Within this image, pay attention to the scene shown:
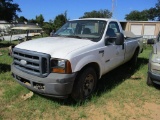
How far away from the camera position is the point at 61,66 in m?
3.66

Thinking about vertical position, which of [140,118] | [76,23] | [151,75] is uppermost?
[76,23]

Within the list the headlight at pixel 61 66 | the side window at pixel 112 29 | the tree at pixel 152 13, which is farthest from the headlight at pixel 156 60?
the tree at pixel 152 13

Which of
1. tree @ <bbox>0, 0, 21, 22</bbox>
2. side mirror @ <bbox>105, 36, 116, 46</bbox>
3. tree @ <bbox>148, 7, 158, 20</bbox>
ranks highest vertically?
tree @ <bbox>148, 7, 158, 20</bbox>

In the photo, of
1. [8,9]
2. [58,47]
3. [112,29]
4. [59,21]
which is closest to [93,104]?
[58,47]

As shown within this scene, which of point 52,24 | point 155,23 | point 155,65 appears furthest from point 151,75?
point 52,24

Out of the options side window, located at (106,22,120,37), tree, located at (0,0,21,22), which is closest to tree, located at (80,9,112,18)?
tree, located at (0,0,21,22)

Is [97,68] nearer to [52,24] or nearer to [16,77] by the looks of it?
[16,77]

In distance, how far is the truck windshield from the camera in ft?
16.1

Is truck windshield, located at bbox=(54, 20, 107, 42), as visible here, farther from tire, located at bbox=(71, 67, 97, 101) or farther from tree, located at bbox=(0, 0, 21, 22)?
tree, located at bbox=(0, 0, 21, 22)

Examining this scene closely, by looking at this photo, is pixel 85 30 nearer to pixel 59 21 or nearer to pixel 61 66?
pixel 61 66

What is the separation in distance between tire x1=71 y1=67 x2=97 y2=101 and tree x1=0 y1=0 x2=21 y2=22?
19.8 meters

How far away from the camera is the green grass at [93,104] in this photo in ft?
12.6

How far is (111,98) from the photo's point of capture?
4.62 metres

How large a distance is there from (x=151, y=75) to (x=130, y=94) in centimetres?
71
